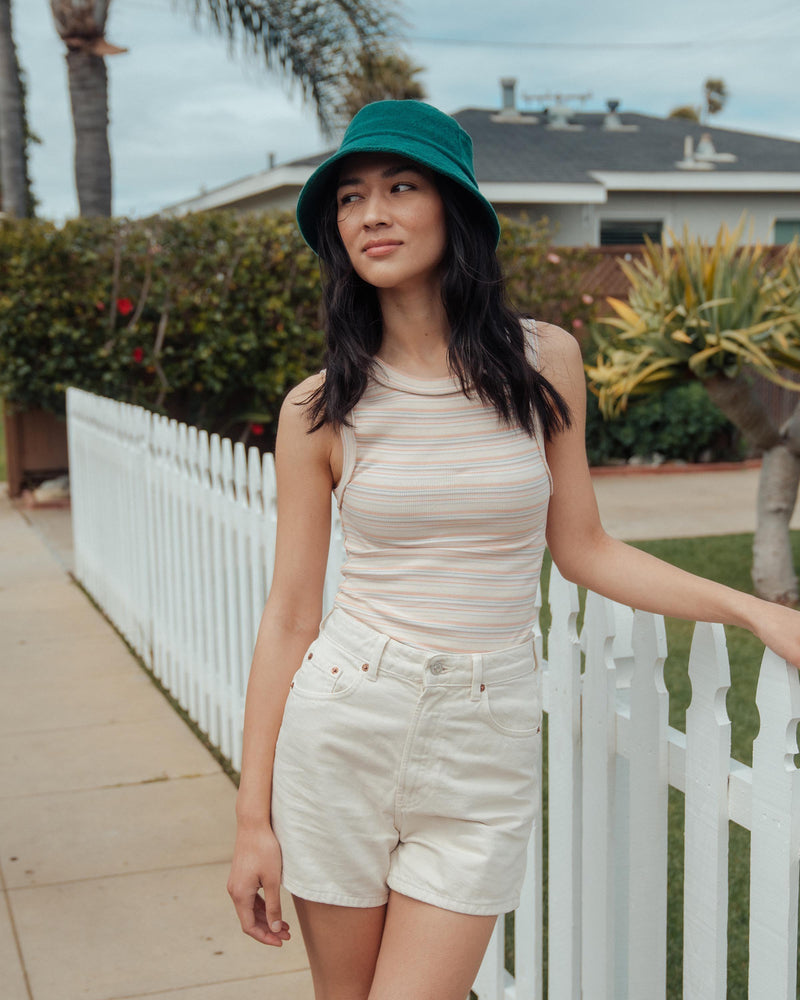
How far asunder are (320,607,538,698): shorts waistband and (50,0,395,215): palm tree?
35.7ft

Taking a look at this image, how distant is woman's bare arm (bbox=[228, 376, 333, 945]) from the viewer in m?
1.93

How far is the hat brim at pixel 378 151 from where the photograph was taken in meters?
1.84

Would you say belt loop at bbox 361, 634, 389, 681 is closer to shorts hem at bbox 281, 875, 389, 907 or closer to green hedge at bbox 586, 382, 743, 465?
shorts hem at bbox 281, 875, 389, 907

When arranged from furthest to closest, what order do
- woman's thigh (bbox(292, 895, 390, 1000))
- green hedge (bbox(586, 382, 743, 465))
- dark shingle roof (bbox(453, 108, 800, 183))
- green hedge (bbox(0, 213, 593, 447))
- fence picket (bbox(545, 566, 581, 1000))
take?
dark shingle roof (bbox(453, 108, 800, 183)), green hedge (bbox(586, 382, 743, 465)), green hedge (bbox(0, 213, 593, 447)), fence picket (bbox(545, 566, 581, 1000)), woman's thigh (bbox(292, 895, 390, 1000))

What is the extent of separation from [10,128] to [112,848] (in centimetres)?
1214

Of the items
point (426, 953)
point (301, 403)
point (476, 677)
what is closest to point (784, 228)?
point (301, 403)

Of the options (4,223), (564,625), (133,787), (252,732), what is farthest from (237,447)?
(4,223)

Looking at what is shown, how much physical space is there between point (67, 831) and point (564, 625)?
233 centimetres

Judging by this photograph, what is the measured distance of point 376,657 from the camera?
184 centimetres

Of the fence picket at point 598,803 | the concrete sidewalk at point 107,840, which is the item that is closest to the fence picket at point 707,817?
the fence picket at point 598,803

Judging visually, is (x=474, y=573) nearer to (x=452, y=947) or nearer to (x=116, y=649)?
(x=452, y=947)

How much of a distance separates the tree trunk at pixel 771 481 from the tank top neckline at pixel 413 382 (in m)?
5.13

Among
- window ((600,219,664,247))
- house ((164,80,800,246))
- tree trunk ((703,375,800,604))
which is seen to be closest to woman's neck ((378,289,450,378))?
tree trunk ((703,375,800,604))

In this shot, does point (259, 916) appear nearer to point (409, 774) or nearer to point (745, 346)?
point (409, 774)
